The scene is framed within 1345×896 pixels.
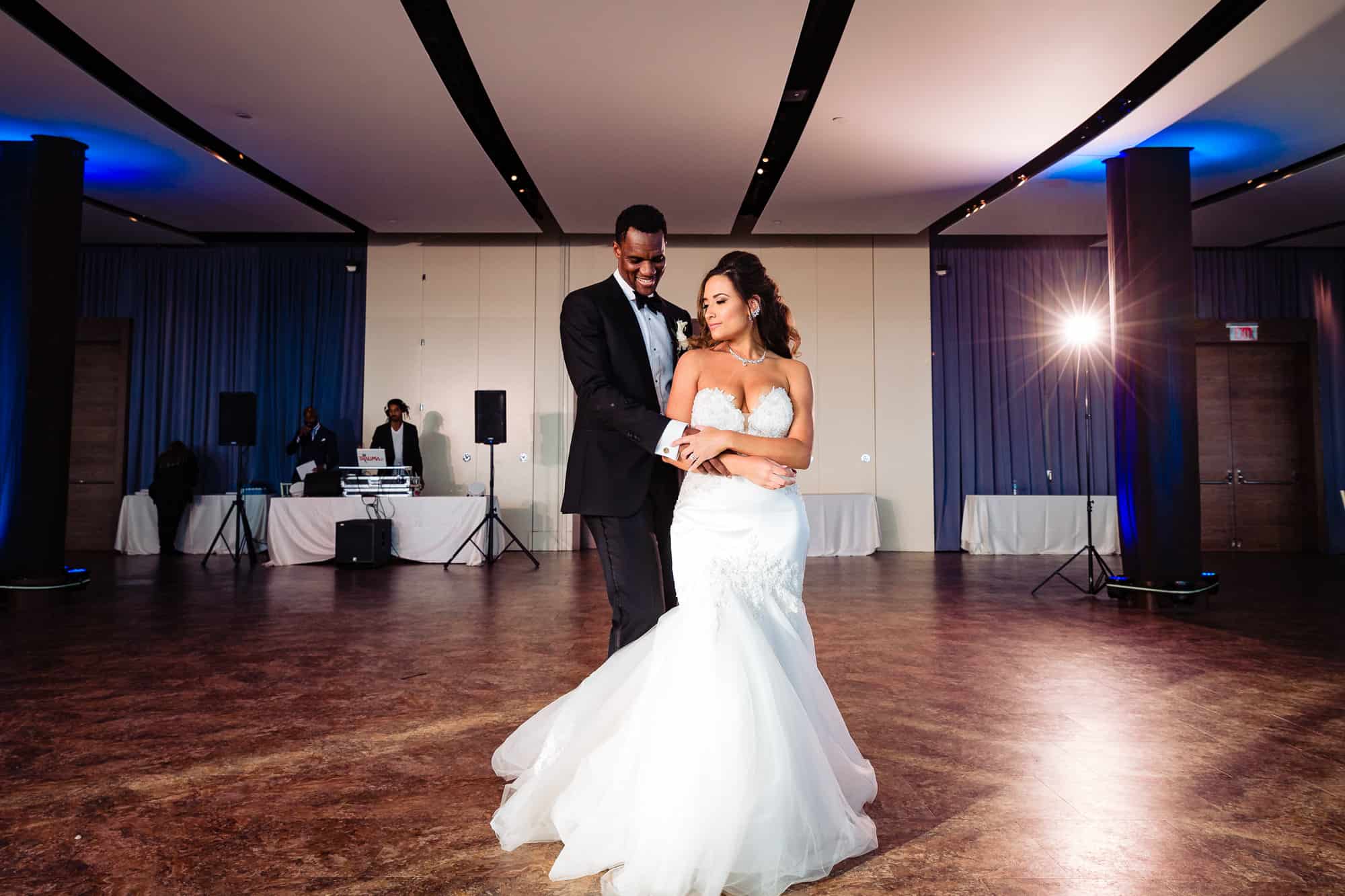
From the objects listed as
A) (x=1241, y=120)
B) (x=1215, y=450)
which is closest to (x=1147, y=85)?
(x=1241, y=120)

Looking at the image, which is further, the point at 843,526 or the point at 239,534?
the point at 843,526

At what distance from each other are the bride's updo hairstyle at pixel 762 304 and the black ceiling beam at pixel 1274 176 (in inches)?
267

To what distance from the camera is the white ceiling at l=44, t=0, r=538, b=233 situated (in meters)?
5.00

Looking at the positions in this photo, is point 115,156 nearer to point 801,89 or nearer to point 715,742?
point 801,89

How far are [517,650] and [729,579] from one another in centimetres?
Result: 262

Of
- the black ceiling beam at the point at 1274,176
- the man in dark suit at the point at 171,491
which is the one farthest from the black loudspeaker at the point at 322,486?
the black ceiling beam at the point at 1274,176

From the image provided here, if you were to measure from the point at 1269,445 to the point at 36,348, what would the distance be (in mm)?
13157

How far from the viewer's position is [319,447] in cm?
963

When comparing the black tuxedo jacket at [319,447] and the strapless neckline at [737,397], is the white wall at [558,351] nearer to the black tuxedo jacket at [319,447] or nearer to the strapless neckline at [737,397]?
the black tuxedo jacket at [319,447]

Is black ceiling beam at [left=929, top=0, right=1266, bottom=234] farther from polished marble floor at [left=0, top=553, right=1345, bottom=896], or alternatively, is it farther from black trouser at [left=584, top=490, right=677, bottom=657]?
black trouser at [left=584, top=490, right=677, bottom=657]

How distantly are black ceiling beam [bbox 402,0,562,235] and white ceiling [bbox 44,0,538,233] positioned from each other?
82 mm

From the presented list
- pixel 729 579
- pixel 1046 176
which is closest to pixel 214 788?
pixel 729 579

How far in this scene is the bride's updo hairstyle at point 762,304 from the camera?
2.27m

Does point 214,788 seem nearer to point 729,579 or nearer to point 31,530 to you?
point 729,579
